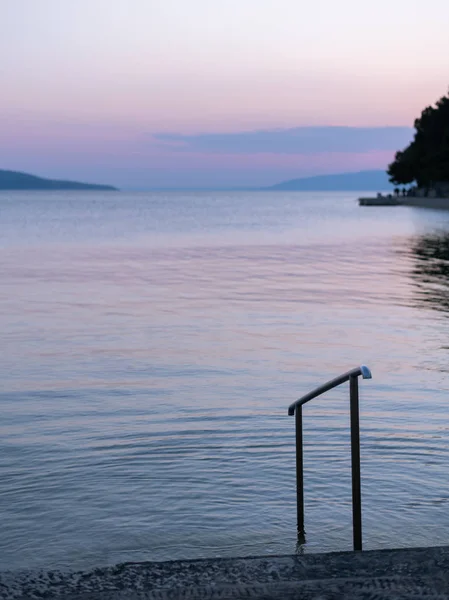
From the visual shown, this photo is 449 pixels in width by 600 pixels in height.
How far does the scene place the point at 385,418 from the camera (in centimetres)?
1211

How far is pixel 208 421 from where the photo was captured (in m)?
12.0

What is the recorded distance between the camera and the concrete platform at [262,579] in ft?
16.4

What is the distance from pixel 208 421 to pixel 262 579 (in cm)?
682

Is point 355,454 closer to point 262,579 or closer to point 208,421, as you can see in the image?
point 262,579

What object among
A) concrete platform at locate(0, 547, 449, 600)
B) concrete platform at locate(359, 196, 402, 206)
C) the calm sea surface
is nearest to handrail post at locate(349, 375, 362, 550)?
concrete platform at locate(0, 547, 449, 600)

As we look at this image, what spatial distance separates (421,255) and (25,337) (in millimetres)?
30795

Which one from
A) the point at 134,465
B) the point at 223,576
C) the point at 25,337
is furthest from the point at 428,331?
the point at 223,576

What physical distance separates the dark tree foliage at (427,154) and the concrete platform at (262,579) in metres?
133

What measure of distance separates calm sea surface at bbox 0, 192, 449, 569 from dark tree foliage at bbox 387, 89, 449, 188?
114665 millimetres

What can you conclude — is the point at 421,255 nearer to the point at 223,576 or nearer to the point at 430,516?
the point at 430,516

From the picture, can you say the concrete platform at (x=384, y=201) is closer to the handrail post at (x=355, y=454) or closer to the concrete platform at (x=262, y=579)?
the handrail post at (x=355, y=454)

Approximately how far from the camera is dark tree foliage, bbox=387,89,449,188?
140125mm

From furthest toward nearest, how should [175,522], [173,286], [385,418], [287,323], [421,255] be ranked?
1. [421,255]
2. [173,286]
3. [287,323]
4. [385,418]
5. [175,522]

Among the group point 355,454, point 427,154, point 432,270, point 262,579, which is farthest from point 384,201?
point 262,579
